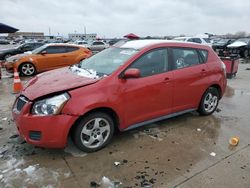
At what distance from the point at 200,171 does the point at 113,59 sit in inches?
89.5

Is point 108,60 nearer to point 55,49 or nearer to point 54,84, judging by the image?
point 54,84

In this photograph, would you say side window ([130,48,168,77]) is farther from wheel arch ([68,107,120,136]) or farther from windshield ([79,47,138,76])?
wheel arch ([68,107,120,136])

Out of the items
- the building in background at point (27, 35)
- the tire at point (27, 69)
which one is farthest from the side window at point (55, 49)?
the building in background at point (27, 35)

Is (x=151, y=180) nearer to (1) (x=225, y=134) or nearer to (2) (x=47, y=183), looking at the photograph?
(2) (x=47, y=183)

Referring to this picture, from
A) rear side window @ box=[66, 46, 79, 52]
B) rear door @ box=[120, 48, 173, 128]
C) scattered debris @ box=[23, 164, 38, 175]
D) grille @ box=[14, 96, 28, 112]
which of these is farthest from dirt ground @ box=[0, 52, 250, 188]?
rear side window @ box=[66, 46, 79, 52]

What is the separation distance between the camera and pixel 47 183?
3.13 metres

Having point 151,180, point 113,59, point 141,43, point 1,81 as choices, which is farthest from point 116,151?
point 1,81

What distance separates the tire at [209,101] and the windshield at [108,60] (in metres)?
2.00

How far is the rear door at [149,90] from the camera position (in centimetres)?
403

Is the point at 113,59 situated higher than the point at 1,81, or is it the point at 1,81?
the point at 113,59

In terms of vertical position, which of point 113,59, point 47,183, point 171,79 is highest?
point 113,59

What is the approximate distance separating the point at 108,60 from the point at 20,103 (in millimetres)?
1627

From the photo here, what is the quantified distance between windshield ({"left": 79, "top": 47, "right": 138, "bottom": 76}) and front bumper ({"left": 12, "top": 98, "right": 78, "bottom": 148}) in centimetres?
104

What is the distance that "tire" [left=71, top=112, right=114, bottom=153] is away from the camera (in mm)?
3670
